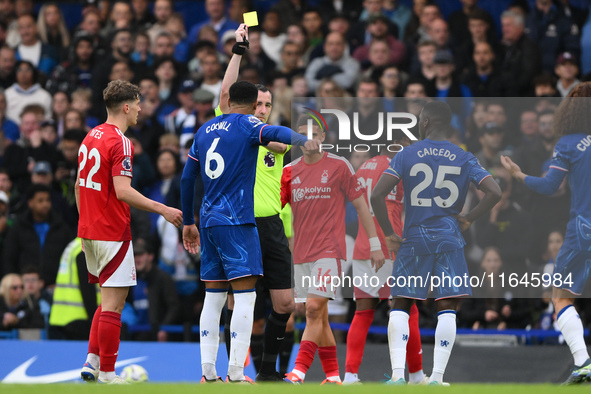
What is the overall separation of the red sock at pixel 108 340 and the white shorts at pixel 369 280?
2286 mm

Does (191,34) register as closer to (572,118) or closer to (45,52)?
(45,52)

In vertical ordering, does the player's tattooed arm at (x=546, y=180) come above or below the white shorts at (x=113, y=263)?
above

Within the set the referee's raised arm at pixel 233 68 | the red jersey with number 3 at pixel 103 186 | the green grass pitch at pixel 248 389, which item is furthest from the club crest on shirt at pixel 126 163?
the green grass pitch at pixel 248 389

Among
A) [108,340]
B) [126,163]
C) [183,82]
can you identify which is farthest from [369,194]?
[183,82]

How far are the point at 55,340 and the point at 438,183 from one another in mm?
5657

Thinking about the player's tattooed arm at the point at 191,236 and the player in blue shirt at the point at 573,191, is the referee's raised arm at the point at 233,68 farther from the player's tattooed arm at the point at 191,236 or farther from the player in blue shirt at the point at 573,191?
the player in blue shirt at the point at 573,191

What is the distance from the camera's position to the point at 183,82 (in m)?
14.4

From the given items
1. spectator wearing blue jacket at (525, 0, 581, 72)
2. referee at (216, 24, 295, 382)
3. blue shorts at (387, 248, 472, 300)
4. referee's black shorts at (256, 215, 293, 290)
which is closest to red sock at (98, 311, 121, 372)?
referee at (216, 24, 295, 382)

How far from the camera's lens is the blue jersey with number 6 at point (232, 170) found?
8109 millimetres

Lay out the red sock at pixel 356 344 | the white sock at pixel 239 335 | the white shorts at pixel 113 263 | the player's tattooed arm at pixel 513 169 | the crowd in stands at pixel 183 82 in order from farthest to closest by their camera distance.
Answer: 1. the crowd in stands at pixel 183 82
2. the red sock at pixel 356 344
3. the player's tattooed arm at pixel 513 169
4. the white shorts at pixel 113 263
5. the white sock at pixel 239 335

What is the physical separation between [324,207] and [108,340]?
235 centimetres

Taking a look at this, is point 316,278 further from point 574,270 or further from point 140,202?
point 574,270

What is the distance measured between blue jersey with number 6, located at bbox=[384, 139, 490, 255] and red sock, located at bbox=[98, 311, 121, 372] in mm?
2598

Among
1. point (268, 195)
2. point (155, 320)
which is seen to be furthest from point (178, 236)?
point (268, 195)
